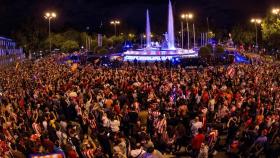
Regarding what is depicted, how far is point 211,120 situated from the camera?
17.2 metres

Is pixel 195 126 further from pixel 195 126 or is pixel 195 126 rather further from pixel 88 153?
pixel 88 153

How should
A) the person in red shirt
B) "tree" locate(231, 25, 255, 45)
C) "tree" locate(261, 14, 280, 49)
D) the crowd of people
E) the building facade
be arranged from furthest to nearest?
"tree" locate(231, 25, 255, 45) → the building facade → "tree" locate(261, 14, 280, 49) → the person in red shirt → the crowd of people

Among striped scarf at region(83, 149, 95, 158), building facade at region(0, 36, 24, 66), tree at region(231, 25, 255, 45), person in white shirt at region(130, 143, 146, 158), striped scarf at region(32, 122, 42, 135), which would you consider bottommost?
striped scarf at region(83, 149, 95, 158)

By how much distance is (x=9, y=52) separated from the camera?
298 ft

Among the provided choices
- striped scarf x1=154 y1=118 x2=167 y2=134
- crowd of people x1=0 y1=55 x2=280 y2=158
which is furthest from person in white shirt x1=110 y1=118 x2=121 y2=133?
striped scarf x1=154 y1=118 x2=167 y2=134

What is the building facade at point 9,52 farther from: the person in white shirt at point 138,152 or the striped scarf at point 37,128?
the person in white shirt at point 138,152

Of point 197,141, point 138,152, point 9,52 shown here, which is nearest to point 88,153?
point 138,152

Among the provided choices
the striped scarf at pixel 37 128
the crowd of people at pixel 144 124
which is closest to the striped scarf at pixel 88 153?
the crowd of people at pixel 144 124

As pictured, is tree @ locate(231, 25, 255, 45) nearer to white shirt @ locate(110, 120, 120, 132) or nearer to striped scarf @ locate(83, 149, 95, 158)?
white shirt @ locate(110, 120, 120, 132)

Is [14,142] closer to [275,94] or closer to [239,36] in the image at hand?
[275,94]

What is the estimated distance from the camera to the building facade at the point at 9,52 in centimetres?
8225

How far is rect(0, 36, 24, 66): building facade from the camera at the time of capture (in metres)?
82.2

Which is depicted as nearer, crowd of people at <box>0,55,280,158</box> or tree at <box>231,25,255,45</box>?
crowd of people at <box>0,55,280,158</box>

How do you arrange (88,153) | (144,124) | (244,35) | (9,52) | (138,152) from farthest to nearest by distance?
(244,35)
(9,52)
(144,124)
(88,153)
(138,152)
